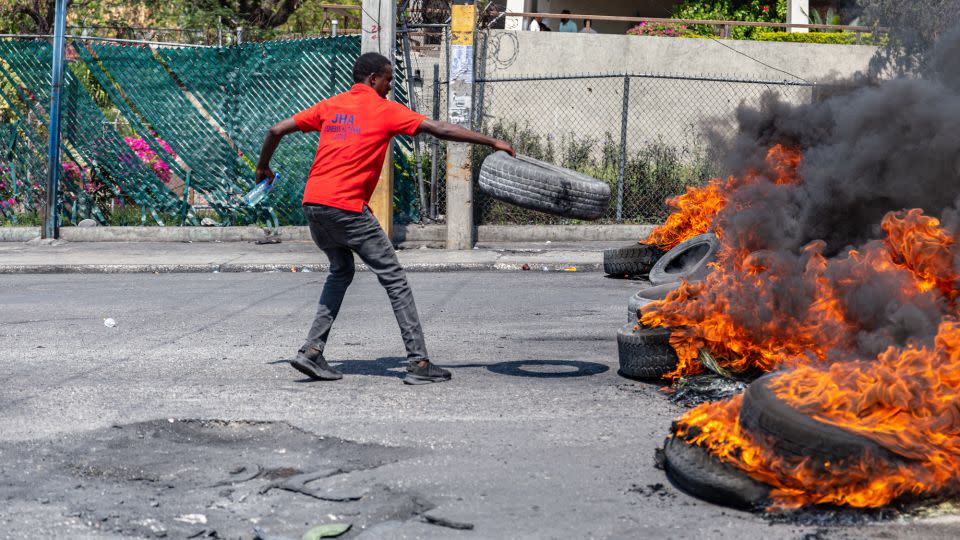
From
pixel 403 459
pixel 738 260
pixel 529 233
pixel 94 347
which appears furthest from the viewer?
pixel 529 233

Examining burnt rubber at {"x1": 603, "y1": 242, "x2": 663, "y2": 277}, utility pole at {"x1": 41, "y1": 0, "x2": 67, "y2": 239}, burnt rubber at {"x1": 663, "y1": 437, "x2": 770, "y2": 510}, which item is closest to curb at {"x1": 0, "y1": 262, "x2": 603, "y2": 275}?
burnt rubber at {"x1": 603, "y1": 242, "x2": 663, "y2": 277}

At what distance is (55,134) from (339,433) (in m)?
10.9

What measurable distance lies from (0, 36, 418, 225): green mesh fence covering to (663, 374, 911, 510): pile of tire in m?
11.0

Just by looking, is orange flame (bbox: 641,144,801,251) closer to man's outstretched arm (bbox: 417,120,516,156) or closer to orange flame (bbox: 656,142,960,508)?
orange flame (bbox: 656,142,960,508)

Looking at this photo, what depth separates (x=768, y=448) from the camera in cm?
454

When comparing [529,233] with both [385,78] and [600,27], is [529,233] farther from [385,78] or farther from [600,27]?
[600,27]

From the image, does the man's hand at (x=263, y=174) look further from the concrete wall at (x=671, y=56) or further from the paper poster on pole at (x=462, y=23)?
the concrete wall at (x=671, y=56)

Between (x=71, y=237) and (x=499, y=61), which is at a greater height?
(x=499, y=61)

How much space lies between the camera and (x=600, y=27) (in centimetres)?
2839

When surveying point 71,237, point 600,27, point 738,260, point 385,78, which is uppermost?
point 600,27

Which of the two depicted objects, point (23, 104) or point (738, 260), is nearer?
point (738, 260)

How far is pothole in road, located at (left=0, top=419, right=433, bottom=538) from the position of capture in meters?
4.50

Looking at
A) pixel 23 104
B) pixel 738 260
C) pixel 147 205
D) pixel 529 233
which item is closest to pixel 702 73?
pixel 529 233

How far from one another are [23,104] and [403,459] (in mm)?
12208
